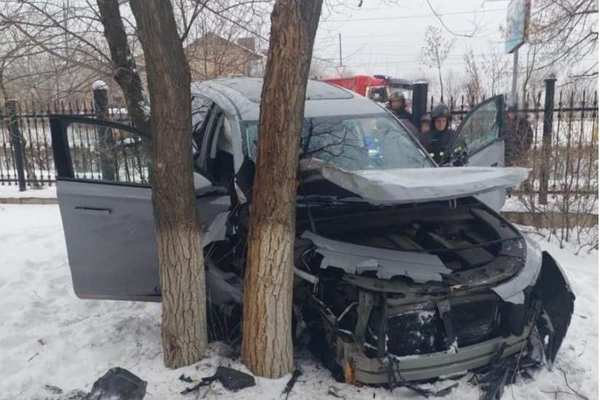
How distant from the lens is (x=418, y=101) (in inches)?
326

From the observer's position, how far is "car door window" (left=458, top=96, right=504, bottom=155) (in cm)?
476

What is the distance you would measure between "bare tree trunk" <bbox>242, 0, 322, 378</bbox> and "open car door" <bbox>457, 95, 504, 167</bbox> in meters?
2.27

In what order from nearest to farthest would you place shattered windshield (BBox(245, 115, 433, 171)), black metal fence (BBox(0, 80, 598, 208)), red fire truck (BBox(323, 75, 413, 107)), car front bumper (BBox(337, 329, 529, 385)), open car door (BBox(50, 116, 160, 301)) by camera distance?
car front bumper (BBox(337, 329, 529, 385))
open car door (BBox(50, 116, 160, 301))
shattered windshield (BBox(245, 115, 433, 171))
black metal fence (BBox(0, 80, 598, 208))
red fire truck (BBox(323, 75, 413, 107))

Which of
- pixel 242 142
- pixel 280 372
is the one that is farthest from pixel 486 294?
pixel 242 142

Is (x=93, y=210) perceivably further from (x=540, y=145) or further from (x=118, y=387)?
(x=540, y=145)

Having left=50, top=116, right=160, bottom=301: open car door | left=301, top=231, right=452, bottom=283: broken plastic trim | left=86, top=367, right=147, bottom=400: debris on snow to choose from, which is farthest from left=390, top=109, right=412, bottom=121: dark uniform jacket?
left=86, top=367, right=147, bottom=400: debris on snow

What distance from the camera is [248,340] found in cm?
336

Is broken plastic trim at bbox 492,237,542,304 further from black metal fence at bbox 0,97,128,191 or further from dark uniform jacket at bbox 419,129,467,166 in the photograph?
black metal fence at bbox 0,97,128,191

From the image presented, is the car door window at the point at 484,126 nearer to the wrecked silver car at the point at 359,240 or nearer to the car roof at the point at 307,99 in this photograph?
the wrecked silver car at the point at 359,240

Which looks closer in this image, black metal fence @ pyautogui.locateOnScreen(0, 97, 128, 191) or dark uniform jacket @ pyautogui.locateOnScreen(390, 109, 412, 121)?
dark uniform jacket @ pyautogui.locateOnScreen(390, 109, 412, 121)

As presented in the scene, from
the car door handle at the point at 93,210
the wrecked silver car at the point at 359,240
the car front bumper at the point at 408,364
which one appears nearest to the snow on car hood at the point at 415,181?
the wrecked silver car at the point at 359,240

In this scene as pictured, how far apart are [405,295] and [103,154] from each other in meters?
2.96

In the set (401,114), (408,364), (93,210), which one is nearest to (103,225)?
(93,210)

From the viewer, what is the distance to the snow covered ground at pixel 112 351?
3260mm
